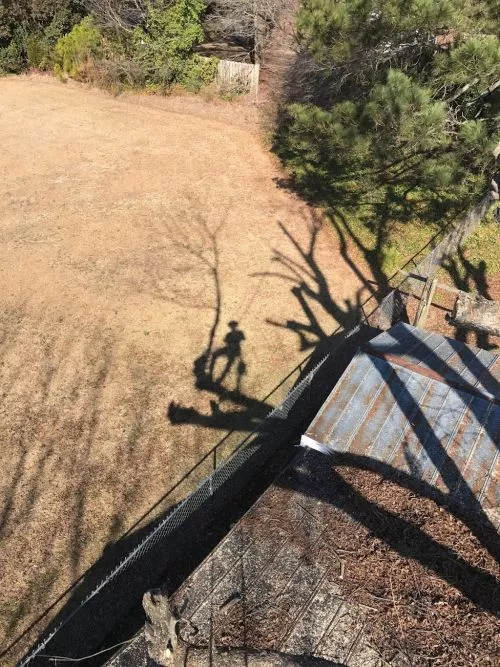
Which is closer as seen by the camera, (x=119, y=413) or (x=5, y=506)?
(x=5, y=506)

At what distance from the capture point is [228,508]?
32.5 feet

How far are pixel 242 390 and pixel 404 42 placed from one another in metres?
10.9

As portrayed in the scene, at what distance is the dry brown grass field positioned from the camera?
10.2 meters

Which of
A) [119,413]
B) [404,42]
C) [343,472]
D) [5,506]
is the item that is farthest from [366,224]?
[5,506]

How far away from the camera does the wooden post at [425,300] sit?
12640 millimetres

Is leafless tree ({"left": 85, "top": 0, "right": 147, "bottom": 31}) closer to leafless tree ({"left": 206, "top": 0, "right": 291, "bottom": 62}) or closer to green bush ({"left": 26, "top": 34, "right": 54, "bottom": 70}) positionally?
green bush ({"left": 26, "top": 34, "right": 54, "bottom": 70})

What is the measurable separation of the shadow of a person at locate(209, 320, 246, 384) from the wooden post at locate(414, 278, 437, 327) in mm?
4533

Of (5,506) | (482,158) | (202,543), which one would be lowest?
(5,506)

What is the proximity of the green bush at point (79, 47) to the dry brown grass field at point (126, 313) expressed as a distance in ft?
22.4

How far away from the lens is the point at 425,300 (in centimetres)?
1286

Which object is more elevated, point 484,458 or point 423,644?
point 484,458

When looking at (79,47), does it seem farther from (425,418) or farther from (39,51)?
(425,418)

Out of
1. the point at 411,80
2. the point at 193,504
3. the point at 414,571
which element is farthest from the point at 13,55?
the point at 414,571

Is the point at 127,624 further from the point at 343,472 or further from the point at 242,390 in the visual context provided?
the point at 242,390
